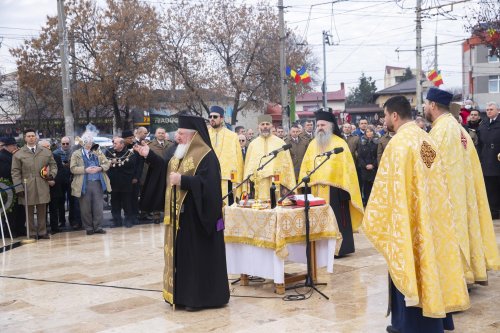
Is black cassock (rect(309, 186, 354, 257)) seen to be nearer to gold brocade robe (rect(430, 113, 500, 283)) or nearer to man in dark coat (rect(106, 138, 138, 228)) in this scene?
gold brocade robe (rect(430, 113, 500, 283))

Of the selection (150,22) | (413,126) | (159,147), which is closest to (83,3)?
(150,22)

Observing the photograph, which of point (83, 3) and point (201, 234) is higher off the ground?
point (83, 3)

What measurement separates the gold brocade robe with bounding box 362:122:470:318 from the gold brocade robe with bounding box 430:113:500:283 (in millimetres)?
1186

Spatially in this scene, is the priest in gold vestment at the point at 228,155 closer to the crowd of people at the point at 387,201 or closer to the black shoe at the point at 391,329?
the crowd of people at the point at 387,201

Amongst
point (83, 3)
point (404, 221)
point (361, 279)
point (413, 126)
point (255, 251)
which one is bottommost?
point (361, 279)

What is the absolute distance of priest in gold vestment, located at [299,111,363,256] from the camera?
344 inches

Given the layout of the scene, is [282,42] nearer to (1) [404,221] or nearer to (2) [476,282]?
(2) [476,282]

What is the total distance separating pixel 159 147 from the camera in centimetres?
1290

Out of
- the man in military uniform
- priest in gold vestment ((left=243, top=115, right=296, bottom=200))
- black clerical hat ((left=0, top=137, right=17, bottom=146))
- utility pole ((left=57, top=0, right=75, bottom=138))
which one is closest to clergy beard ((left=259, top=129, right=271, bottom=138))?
priest in gold vestment ((left=243, top=115, right=296, bottom=200))

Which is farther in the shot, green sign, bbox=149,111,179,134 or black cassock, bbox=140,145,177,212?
green sign, bbox=149,111,179,134

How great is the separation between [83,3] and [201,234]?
89.0ft

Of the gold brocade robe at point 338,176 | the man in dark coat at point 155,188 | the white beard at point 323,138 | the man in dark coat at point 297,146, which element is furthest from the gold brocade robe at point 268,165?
the man in dark coat at point 297,146

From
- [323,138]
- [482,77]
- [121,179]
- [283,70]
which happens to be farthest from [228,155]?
[482,77]

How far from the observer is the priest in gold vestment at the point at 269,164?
9492 mm
